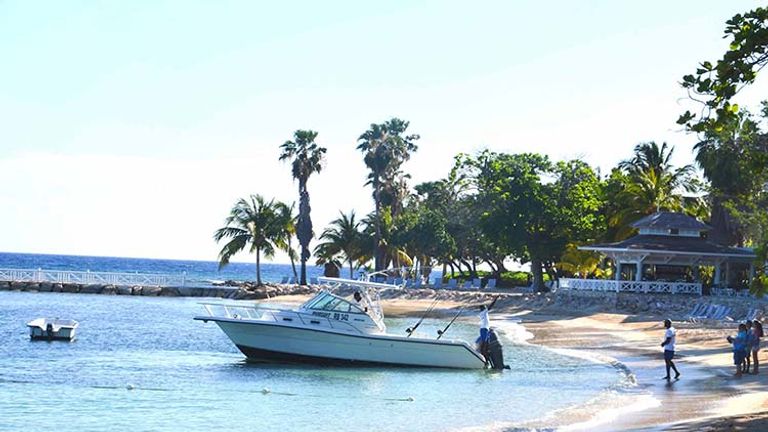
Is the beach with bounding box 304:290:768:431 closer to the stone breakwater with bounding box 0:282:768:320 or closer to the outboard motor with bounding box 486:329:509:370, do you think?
the stone breakwater with bounding box 0:282:768:320

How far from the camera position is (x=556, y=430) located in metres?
18.4

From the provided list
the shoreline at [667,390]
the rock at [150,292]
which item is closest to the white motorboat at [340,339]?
the shoreline at [667,390]

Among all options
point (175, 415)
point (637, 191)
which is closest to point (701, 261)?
point (637, 191)

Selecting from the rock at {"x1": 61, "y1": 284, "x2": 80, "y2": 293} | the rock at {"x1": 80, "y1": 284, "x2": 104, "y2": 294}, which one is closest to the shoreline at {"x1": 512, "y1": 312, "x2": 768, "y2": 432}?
the rock at {"x1": 80, "y1": 284, "x2": 104, "y2": 294}

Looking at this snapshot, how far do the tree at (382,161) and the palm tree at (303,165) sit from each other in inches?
192

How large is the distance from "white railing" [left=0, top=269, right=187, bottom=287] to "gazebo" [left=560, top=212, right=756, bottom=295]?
120 feet

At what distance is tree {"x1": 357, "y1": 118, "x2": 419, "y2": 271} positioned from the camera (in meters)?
82.1

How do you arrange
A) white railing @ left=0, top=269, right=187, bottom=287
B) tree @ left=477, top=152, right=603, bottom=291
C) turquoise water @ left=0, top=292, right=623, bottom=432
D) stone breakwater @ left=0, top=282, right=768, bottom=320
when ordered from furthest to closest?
white railing @ left=0, top=269, right=187, bottom=287 → tree @ left=477, top=152, right=603, bottom=291 → stone breakwater @ left=0, top=282, right=768, bottom=320 → turquoise water @ left=0, top=292, right=623, bottom=432

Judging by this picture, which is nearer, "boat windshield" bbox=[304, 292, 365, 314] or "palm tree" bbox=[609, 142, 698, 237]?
"boat windshield" bbox=[304, 292, 365, 314]

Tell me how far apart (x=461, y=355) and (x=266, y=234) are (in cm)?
5078

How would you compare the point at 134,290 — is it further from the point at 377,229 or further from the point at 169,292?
the point at 377,229

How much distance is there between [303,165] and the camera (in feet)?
260

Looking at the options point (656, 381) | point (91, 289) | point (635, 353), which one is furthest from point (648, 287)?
point (91, 289)

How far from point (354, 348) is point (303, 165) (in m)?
50.5
